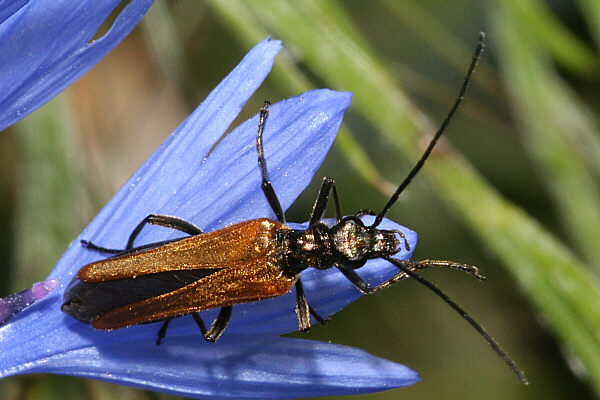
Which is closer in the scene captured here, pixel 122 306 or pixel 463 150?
pixel 122 306

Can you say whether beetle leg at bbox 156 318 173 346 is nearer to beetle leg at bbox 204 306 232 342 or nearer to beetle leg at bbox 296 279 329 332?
beetle leg at bbox 204 306 232 342

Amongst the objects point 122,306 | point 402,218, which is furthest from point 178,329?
point 402,218

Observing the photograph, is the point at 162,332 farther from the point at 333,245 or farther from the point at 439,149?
→ the point at 439,149

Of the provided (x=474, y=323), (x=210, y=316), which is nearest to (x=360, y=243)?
(x=474, y=323)

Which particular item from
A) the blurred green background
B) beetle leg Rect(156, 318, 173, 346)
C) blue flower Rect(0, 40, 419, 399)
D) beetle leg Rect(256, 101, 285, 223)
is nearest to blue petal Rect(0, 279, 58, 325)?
blue flower Rect(0, 40, 419, 399)

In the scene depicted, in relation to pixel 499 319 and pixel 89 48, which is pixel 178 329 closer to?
pixel 89 48

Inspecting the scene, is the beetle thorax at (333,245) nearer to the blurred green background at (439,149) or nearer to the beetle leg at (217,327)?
the blurred green background at (439,149)
